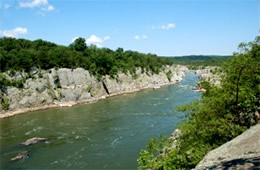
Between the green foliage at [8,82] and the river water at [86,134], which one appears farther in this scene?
the green foliage at [8,82]

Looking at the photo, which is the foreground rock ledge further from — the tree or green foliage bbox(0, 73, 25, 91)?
the tree

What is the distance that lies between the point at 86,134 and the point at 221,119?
21.0 meters

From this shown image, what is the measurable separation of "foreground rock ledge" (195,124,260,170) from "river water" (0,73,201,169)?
8369mm

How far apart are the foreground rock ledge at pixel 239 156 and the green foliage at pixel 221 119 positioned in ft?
12.0

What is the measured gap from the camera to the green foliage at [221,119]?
10203 mm

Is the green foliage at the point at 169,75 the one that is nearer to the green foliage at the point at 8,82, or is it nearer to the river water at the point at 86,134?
the river water at the point at 86,134

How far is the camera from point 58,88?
5309 cm

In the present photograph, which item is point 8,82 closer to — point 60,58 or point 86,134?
point 60,58

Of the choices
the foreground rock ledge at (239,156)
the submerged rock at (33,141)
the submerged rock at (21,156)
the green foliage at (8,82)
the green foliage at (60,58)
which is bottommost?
the submerged rock at (21,156)

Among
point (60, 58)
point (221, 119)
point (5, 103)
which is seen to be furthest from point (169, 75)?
point (221, 119)

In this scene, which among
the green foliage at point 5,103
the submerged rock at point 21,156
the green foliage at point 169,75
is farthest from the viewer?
the green foliage at point 169,75

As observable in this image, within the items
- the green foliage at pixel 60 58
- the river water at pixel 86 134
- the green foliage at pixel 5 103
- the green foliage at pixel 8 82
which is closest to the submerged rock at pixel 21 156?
the river water at pixel 86 134

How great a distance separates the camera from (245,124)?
10.8 m

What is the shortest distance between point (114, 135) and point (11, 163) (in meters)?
11.0
